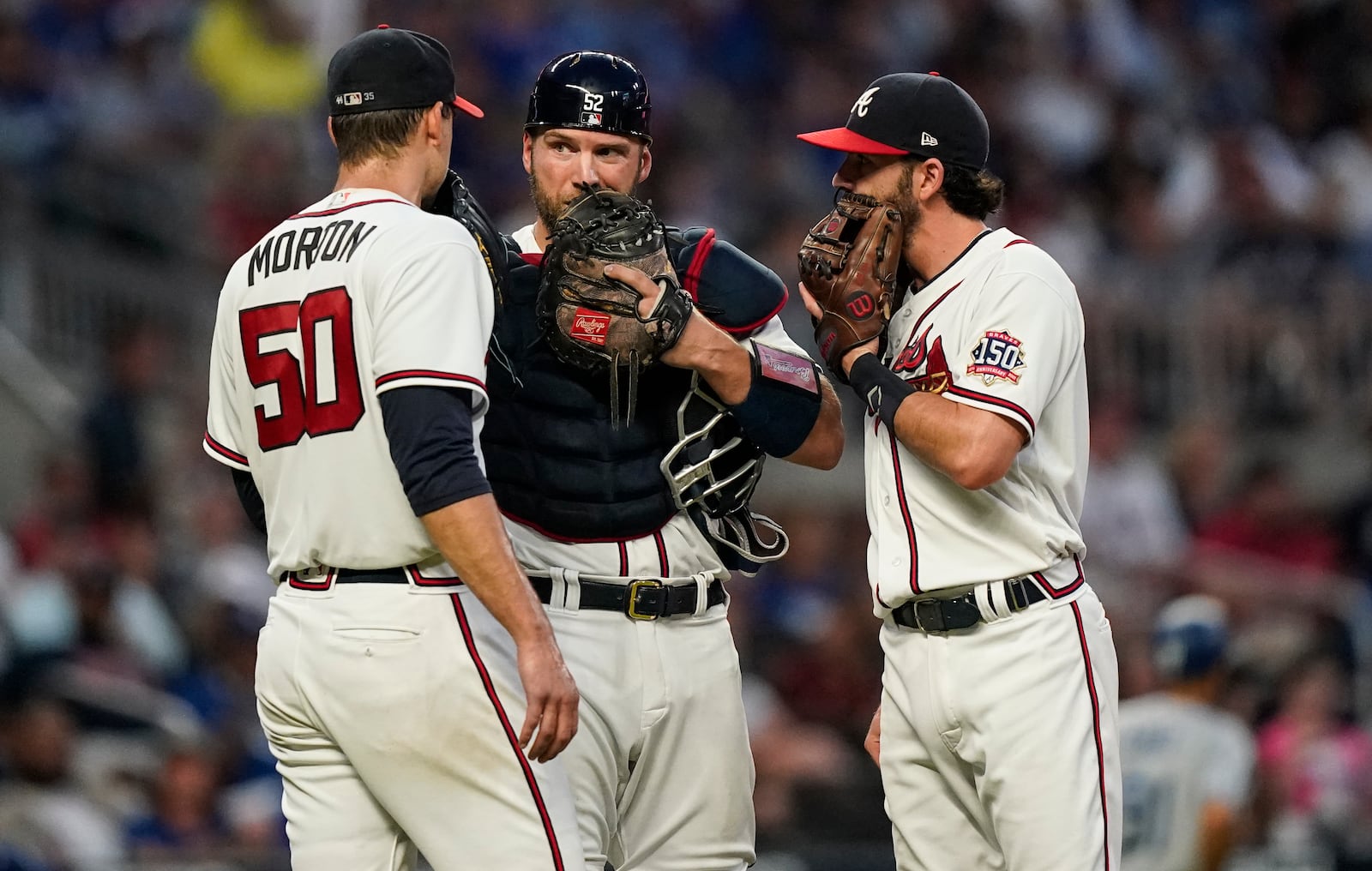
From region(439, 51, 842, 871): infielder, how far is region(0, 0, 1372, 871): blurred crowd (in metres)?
3.25

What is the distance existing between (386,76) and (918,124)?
1.28 metres

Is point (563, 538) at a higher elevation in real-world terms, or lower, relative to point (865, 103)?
lower

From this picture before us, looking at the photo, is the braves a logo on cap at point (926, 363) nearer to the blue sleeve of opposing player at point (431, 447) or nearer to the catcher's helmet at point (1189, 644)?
the blue sleeve of opposing player at point (431, 447)

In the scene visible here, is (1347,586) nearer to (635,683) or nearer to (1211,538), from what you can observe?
(1211,538)

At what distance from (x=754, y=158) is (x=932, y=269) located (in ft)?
25.8

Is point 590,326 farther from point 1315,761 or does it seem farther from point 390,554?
point 1315,761

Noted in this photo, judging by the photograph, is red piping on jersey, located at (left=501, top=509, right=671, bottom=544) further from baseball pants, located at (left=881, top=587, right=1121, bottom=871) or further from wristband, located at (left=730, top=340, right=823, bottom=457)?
baseball pants, located at (left=881, top=587, right=1121, bottom=871)

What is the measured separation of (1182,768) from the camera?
264 inches

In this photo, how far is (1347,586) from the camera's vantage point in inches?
402

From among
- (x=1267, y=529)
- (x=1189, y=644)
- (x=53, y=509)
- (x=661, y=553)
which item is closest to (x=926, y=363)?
(x=661, y=553)

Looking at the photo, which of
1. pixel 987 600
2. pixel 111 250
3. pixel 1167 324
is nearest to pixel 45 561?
pixel 111 250

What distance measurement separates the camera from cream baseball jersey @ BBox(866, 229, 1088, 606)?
13.6 ft

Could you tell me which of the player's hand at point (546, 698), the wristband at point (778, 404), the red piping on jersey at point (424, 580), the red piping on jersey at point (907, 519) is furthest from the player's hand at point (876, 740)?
the red piping on jersey at point (424, 580)

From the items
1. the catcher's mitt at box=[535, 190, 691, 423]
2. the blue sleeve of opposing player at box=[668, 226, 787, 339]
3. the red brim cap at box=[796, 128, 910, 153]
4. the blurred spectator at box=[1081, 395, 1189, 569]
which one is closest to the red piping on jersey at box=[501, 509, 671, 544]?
the catcher's mitt at box=[535, 190, 691, 423]
